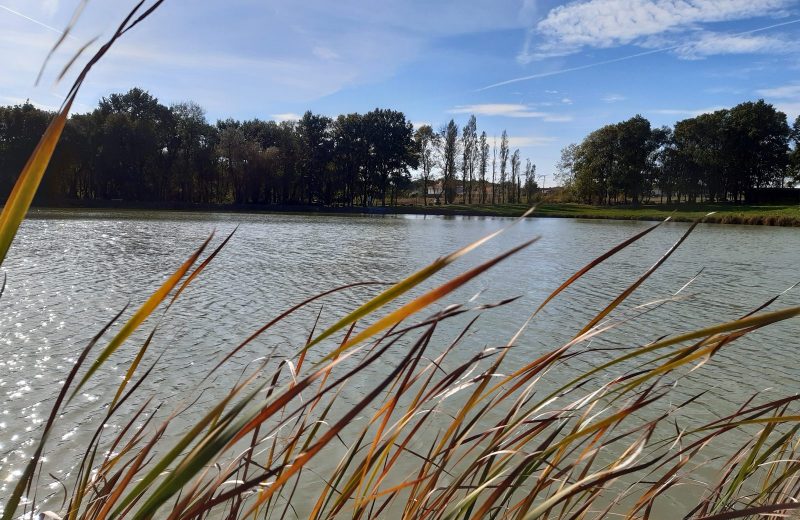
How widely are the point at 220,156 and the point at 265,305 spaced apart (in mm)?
51917

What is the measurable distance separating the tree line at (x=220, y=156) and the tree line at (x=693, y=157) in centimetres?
950

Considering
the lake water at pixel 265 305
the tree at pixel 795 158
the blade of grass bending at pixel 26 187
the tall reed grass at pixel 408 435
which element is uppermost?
the tree at pixel 795 158

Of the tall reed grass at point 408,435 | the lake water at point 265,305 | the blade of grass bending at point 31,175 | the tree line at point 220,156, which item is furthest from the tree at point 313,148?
the blade of grass bending at point 31,175

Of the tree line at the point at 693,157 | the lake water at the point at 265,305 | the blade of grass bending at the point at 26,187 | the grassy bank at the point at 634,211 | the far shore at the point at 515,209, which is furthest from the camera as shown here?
the tree line at the point at 693,157

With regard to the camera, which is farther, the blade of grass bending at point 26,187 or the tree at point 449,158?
the tree at point 449,158

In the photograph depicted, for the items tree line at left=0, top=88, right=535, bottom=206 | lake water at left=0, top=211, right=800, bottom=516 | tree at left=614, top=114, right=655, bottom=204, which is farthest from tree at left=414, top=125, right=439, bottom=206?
lake water at left=0, top=211, right=800, bottom=516

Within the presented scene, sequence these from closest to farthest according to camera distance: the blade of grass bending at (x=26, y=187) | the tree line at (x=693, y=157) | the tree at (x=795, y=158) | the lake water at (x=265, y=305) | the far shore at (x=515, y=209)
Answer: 1. the blade of grass bending at (x=26, y=187)
2. the lake water at (x=265, y=305)
3. the far shore at (x=515, y=209)
4. the tree at (x=795, y=158)
5. the tree line at (x=693, y=157)

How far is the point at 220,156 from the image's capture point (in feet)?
189

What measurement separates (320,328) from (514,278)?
653 cm

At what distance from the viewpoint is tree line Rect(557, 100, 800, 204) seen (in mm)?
62156

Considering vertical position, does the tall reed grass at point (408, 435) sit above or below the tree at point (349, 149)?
below

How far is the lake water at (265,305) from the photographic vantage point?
17.6 feet

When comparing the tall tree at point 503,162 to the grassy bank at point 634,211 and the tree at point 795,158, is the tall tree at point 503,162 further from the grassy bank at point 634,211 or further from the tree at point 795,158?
the tree at point 795,158

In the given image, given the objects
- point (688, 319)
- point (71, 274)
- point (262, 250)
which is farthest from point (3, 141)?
point (688, 319)
